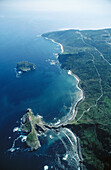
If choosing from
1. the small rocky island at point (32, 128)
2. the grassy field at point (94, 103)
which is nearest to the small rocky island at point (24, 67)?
the grassy field at point (94, 103)

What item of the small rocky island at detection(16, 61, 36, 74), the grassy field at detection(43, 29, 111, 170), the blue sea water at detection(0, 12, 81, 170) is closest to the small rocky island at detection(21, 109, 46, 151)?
the blue sea water at detection(0, 12, 81, 170)

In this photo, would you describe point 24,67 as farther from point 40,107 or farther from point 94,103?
point 94,103

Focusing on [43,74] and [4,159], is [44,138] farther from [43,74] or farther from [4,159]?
[43,74]

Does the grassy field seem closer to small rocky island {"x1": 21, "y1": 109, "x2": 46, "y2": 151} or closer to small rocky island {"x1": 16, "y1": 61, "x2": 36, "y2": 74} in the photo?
small rocky island {"x1": 21, "y1": 109, "x2": 46, "y2": 151}

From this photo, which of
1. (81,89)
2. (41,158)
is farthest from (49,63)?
(41,158)

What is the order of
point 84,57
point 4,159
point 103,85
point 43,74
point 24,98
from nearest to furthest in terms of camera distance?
point 4,159 < point 24,98 < point 103,85 < point 43,74 < point 84,57

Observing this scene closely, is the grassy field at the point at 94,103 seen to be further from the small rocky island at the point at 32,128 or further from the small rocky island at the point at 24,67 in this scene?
the small rocky island at the point at 24,67
